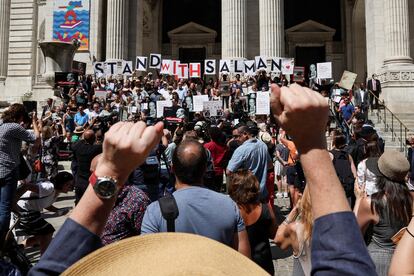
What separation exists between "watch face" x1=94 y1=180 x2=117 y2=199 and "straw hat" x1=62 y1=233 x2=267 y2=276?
267mm

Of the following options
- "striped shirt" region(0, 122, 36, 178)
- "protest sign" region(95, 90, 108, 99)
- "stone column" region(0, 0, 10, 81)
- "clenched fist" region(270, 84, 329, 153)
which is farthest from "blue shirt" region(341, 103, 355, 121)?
"stone column" region(0, 0, 10, 81)

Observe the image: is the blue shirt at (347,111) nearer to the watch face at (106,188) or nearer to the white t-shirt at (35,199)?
the white t-shirt at (35,199)

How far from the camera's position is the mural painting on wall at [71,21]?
25375 millimetres

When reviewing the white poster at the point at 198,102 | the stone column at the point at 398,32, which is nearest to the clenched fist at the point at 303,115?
the white poster at the point at 198,102

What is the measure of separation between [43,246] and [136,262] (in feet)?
17.0

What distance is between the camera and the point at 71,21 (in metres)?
25.5

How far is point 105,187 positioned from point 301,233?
1.98 m

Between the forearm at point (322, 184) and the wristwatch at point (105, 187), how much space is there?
0.61 metres

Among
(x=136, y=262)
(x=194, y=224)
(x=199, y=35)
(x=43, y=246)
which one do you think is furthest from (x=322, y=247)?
(x=199, y=35)

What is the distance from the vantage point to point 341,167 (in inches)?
258

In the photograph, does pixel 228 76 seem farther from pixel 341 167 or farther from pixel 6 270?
pixel 6 270

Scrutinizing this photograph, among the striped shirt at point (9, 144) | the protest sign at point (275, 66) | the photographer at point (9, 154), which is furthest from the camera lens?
the protest sign at point (275, 66)

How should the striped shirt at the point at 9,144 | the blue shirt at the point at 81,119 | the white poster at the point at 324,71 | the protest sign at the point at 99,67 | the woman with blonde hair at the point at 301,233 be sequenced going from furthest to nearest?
1. the protest sign at the point at 99,67
2. the white poster at the point at 324,71
3. the blue shirt at the point at 81,119
4. the striped shirt at the point at 9,144
5. the woman with blonde hair at the point at 301,233

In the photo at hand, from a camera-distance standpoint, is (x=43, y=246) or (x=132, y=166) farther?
(x=43, y=246)
